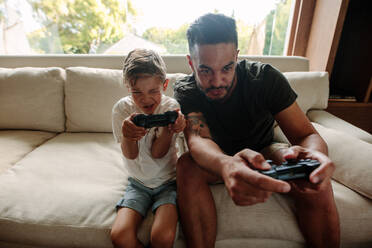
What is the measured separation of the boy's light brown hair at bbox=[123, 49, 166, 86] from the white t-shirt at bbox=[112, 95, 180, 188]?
12 cm

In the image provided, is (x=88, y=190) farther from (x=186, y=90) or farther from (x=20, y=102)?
(x=20, y=102)

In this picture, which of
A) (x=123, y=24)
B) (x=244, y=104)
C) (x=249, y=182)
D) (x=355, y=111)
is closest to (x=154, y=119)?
(x=249, y=182)

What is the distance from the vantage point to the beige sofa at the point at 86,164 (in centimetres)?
77

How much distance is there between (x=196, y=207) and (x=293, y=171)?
363 mm

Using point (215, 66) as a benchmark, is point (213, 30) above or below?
above

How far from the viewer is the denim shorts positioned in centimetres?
79

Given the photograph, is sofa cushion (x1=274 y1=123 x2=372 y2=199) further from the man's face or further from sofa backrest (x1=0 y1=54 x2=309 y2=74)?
sofa backrest (x1=0 y1=54 x2=309 y2=74)

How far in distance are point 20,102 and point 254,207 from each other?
1.51 meters

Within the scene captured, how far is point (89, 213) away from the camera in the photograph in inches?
31.0

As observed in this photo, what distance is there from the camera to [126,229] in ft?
2.34

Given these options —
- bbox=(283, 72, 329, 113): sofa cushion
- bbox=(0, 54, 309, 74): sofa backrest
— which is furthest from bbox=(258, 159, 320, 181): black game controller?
bbox=(0, 54, 309, 74): sofa backrest

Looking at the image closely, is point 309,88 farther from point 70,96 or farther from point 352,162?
point 70,96

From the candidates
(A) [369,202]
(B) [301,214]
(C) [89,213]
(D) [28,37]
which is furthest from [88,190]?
(D) [28,37]

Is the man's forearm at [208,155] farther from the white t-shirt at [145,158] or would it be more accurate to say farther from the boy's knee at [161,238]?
the boy's knee at [161,238]
